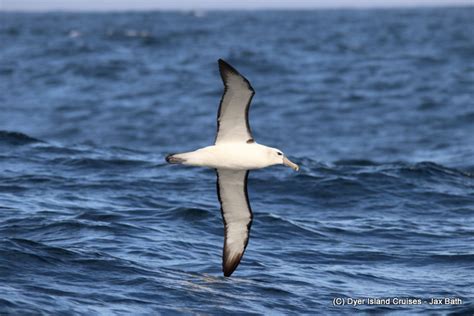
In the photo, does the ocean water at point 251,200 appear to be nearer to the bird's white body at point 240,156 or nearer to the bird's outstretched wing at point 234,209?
the bird's outstretched wing at point 234,209

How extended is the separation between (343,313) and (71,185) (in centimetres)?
701

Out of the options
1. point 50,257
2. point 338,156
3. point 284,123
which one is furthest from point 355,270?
point 284,123

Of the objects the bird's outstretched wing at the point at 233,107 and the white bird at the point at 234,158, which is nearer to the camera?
the bird's outstretched wing at the point at 233,107

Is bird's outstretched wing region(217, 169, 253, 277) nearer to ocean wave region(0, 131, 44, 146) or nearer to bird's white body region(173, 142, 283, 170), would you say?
bird's white body region(173, 142, 283, 170)

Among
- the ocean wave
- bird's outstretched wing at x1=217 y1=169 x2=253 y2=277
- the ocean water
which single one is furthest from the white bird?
the ocean wave

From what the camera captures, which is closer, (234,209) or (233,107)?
(233,107)

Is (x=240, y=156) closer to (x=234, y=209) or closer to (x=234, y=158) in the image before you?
(x=234, y=158)

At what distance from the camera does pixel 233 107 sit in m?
11.7

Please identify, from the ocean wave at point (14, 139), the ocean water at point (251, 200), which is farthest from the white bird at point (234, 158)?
the ocean wave at point (14, 139)

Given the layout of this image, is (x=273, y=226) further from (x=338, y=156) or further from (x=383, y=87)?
(x=383, y=87)

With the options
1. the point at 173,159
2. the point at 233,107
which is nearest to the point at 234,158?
the point at 233,107

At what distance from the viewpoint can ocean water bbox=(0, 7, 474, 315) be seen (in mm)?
11547

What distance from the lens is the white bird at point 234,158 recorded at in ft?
37.8

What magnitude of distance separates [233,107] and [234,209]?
1692mm
